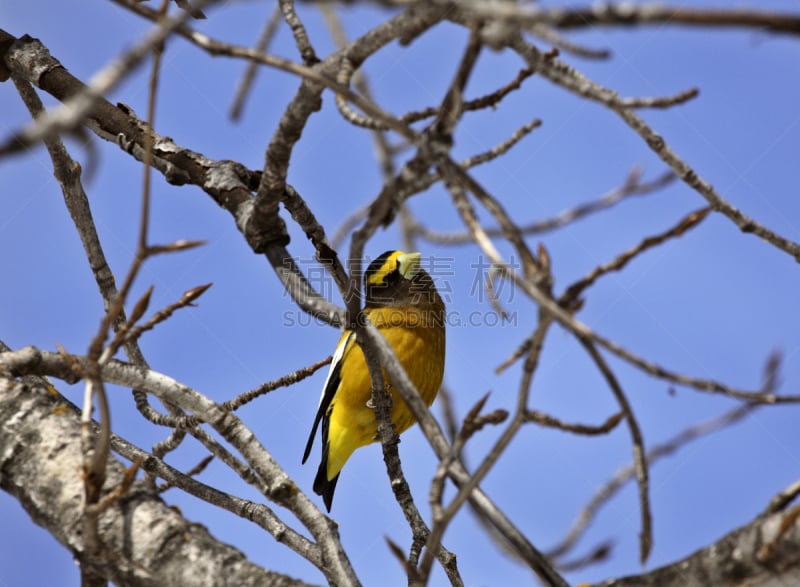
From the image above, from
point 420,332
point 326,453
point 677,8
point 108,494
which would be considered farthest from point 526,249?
point 326,453

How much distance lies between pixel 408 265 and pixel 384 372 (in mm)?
903

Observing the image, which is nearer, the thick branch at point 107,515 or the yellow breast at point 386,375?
the thick branch at point 107,515

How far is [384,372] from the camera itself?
468cm

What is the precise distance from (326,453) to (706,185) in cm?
348

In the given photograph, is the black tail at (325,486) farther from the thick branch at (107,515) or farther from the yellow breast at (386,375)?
the thick branch at (107,515)

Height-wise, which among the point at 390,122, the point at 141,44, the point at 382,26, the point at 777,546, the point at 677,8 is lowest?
the point at 777,546

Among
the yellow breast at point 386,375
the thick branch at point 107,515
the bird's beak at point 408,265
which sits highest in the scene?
the bird's beak at point 408,265

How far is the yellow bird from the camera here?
192 inches

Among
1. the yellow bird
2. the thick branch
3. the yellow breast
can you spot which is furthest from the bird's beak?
the thick branch

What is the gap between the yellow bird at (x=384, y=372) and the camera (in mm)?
4883

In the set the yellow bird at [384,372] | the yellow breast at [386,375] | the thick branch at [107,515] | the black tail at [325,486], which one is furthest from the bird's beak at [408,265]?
the thick branch at [107,515]

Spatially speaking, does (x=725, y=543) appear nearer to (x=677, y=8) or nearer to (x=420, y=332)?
(x=677, y=8)

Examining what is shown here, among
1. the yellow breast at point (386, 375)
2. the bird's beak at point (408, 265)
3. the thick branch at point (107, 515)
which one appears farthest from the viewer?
the bird's beak at point (408, 265)

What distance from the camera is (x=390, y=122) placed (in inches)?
65.9
